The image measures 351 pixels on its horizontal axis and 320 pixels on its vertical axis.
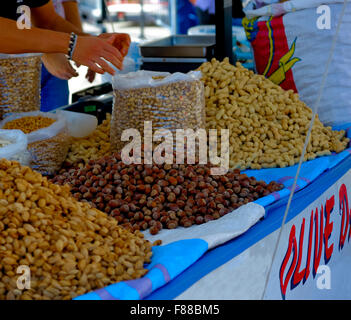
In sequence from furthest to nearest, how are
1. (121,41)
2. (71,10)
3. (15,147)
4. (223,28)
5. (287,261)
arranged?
(71,10) → (223,28) → (121,41) → (15,147) → (287,261)

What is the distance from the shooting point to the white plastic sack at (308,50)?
194 cm

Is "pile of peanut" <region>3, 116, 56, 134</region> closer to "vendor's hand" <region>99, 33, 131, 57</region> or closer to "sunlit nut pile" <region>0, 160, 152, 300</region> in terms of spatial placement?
"vendor's hand" <region>99, 33, 131, 57</region>

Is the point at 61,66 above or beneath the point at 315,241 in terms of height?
above

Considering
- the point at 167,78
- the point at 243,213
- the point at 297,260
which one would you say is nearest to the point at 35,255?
the point at 243,213

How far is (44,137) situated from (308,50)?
44.1 inches

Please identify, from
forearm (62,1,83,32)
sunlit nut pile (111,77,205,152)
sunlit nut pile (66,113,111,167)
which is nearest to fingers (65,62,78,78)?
sunlit nut pile (66,113,111,167)

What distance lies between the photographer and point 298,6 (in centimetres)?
198

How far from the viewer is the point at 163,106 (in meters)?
1.50

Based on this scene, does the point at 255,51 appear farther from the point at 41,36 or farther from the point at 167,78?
the point at 41,36

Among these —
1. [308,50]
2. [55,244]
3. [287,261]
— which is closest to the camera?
[55,244]

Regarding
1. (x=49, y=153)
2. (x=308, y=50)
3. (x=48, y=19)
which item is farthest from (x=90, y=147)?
(x=308, y=50)

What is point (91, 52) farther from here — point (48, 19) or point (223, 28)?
point (223, 28)

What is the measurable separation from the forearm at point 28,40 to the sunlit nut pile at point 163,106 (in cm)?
24
